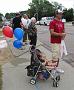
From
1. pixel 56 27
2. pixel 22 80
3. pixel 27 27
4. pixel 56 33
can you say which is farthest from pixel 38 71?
pixel 27 27

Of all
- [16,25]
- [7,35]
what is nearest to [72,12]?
[16,25]

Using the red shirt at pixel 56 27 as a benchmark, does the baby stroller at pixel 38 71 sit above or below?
below

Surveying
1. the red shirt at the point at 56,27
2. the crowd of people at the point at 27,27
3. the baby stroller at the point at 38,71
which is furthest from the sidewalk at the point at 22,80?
the crowd of people at the point at 27,27

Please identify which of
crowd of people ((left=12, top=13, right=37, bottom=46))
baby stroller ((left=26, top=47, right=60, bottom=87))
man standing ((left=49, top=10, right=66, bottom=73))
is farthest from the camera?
crowd of people ((left=12, top=13, right=37, bottom=46))

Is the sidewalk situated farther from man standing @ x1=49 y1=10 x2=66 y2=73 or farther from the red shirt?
the red shirt

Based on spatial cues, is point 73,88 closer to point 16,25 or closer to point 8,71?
point 8,71

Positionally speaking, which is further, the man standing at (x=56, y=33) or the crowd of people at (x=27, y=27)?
the crowd of people at (x=27, y=27)

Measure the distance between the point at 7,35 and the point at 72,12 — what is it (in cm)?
8404

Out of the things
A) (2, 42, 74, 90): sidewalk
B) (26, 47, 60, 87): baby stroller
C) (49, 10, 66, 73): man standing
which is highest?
(49, 10, 66, 73): man standing

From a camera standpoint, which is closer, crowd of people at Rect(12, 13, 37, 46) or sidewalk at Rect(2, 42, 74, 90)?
sidewalk at Rect(2, 42, 74, 90)

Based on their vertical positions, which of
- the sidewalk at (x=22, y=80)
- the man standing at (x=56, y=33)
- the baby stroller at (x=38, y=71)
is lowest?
the sidewalk at (x=22, y=80)

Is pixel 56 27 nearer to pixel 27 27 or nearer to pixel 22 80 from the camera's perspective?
pixel 22 80

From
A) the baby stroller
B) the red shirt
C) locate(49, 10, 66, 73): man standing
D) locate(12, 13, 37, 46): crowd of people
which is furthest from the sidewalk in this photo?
locate(12, 13, 37, 46): crowd of people

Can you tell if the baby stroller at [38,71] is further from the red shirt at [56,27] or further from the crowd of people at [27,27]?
the crowd of people at [27,27]
